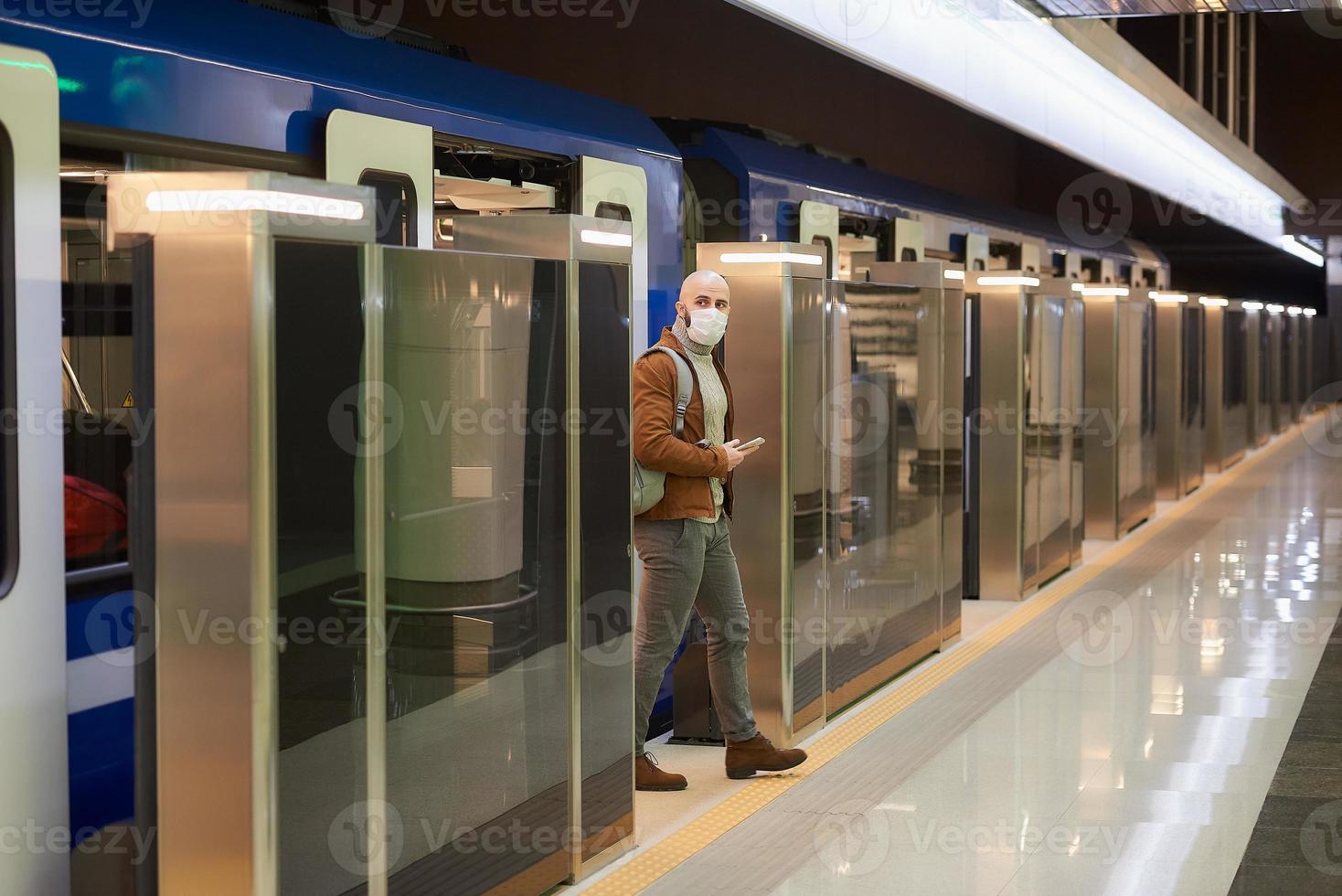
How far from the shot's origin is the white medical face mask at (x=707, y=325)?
4750 millimetres

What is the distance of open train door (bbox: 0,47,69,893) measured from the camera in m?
2.89

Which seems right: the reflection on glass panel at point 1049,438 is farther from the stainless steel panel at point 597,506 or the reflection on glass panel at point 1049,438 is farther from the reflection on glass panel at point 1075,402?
the stainless steel panel at point 597,506

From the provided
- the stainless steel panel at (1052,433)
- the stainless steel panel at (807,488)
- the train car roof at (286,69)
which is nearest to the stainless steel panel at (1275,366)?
the stainless steel panel at (1052,433)

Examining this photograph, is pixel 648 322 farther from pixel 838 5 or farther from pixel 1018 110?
pixel 1018 110

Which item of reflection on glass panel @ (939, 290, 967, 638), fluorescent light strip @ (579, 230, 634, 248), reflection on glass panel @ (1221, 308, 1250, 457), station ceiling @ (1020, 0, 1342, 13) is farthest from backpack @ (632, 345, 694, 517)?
reflection on glass panel @ (1221, 308, 1250, 457)

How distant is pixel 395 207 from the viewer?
406 centimetres

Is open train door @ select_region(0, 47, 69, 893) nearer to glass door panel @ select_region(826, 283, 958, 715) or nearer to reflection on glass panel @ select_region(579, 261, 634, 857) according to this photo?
reflection on glass panel @ select_region(579, 261, 634, 857)

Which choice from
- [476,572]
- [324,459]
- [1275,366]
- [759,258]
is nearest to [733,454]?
[759,258]

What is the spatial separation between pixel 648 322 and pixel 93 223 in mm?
2491

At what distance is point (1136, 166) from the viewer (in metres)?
11.5

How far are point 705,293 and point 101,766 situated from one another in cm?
237

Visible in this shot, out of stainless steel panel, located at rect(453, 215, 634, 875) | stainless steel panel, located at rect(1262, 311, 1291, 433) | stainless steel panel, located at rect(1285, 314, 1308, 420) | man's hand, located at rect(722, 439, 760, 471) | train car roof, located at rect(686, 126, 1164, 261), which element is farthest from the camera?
stainless steel panel, located at rect(1285, 314, 1308, 420)

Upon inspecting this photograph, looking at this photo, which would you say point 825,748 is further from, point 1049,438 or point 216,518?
point 1049,438

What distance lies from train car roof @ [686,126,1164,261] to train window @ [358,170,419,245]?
2.30 meters
